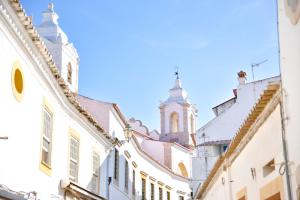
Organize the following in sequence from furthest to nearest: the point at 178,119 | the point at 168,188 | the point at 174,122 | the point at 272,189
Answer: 1. the point at 174,122
2. the point at 178,119
3. the point at 168,188
4. the point at 272,189

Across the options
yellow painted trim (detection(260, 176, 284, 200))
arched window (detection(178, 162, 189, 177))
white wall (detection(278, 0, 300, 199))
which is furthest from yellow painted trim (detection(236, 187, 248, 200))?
arched window (detection(178, 162, 189, 177))

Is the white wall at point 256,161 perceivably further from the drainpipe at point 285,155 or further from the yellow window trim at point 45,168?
the yellow window trim at point 45,168

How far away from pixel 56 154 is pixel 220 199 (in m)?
5.75

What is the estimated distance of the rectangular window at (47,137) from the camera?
1414cm

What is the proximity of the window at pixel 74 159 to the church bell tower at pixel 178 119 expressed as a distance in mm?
32939

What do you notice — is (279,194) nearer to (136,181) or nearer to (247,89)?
(247,89)

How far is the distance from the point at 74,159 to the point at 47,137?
3199mm

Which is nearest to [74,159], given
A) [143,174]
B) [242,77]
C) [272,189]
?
[272,189]

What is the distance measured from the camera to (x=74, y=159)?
17531 mm

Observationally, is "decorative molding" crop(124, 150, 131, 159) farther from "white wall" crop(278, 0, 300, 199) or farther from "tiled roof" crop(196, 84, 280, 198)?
"white wall" crop(278, 0, 300, 199)

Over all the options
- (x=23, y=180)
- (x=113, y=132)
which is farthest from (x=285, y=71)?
(x=113, y=132)

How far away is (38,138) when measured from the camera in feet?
44.1

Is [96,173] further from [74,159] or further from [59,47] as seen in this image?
[59,47]

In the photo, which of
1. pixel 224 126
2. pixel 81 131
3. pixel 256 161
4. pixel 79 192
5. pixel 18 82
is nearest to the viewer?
pixel 256 161
